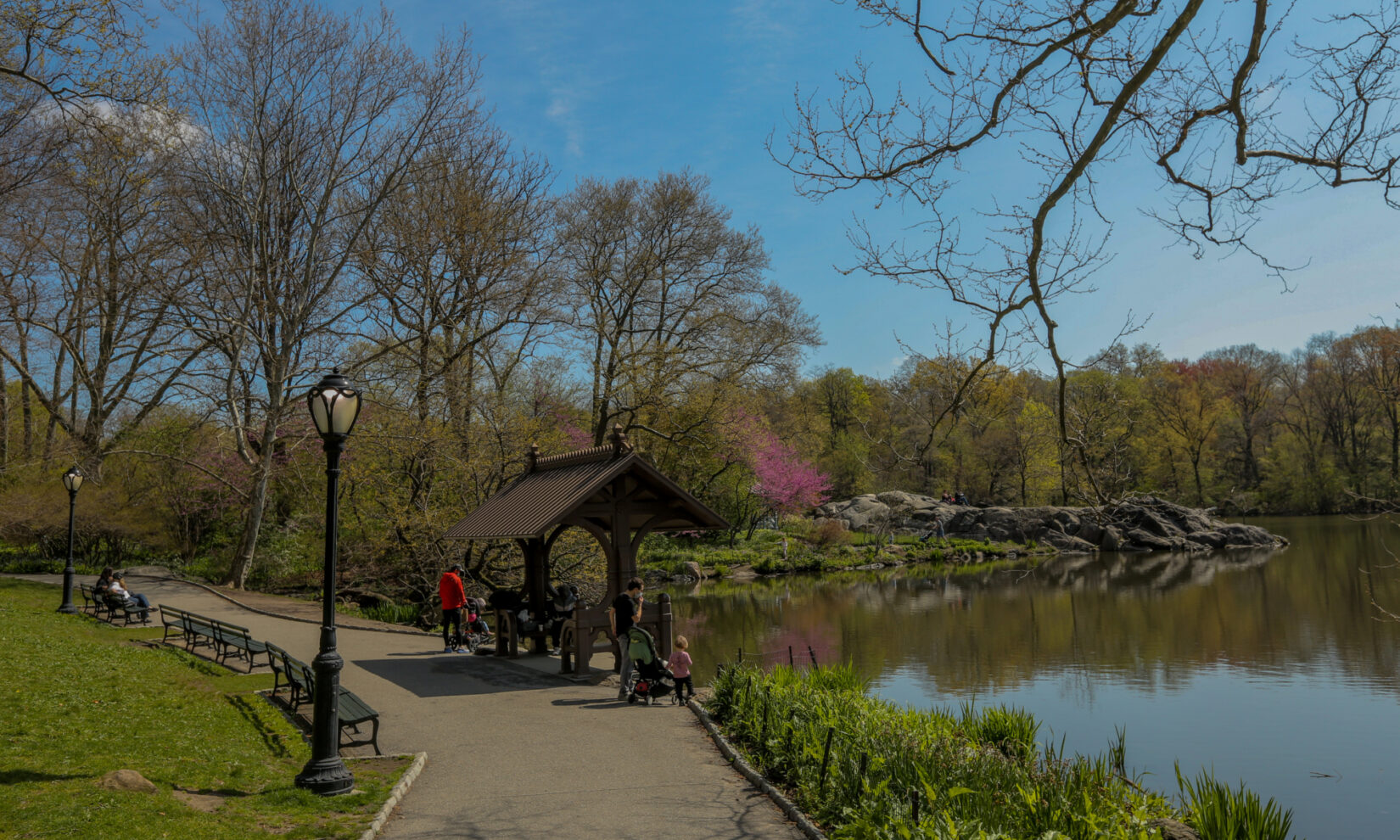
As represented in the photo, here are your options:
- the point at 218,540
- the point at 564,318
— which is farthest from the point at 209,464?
the point at 564,318

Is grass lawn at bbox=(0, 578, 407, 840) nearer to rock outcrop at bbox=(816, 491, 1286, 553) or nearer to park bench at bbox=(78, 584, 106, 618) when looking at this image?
A: park bench at bbox=(78, 584, 106, 618)

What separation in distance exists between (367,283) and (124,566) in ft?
41.8

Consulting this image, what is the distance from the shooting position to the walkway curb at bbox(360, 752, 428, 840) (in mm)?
6660

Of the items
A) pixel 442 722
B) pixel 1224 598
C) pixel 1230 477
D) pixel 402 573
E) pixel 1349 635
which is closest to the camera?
pixel 442 722

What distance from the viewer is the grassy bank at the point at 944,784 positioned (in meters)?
6.30

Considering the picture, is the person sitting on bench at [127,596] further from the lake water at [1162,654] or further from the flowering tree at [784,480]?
the flowering tree at [784,480]

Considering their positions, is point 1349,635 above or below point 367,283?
below

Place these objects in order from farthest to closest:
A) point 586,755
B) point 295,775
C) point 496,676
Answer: point 496,676 < point 586,755 < point 295,775

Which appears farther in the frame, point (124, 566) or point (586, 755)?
point (124, 566)

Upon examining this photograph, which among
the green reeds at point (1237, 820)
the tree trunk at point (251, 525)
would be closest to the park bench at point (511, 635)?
the green reeds at point (1237, 820)

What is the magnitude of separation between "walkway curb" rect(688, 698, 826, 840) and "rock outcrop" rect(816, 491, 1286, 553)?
38223mm

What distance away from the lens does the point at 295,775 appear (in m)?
8.02

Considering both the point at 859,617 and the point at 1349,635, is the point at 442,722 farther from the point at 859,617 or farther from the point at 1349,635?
the point at 1349,635

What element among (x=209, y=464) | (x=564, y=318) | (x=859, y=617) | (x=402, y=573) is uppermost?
(x=564, y=318)
